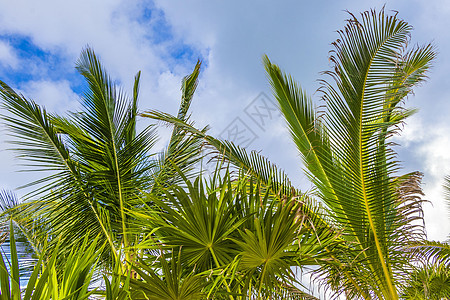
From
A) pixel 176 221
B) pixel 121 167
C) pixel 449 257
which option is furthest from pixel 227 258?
pixel 449 257

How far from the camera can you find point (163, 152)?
19.5 feet

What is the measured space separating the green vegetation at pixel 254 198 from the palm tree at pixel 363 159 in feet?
0.04

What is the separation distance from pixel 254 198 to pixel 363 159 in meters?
1.20

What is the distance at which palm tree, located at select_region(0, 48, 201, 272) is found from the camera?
14.6 feet

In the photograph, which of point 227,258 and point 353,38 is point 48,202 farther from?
point 353,38

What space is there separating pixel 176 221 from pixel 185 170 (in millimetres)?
2434

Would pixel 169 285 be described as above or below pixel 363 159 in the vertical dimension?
below

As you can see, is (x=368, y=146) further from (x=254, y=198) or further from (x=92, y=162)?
(x=92, y=162)

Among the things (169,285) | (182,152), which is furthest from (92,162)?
(169,285)

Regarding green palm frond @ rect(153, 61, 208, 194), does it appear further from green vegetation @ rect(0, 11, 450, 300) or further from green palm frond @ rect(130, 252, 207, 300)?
green palm frond @ rect(130, 252, 207, 300)

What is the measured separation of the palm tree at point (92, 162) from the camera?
4.45m

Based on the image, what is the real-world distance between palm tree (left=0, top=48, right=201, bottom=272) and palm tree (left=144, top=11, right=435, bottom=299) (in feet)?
3.92

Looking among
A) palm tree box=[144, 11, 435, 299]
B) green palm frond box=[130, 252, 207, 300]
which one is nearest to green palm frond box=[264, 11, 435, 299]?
palm tree box=[144, 11, 435, 299]

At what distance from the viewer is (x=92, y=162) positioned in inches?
192
